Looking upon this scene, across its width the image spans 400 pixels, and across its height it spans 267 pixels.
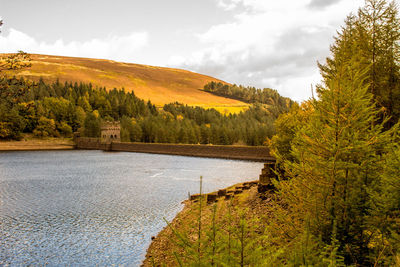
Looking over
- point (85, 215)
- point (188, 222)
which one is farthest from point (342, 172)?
point (85, 215)

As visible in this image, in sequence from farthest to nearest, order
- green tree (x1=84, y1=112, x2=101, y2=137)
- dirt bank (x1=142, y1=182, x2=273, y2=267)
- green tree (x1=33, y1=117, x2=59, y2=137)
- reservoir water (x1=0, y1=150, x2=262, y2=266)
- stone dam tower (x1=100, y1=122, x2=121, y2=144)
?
1. green tree (x1=84, y1=112, x2=101, y2=137)
2. green tree (x1=33, y1=117, x2=59, y2=137)
3. stone dam tower (x1=100, y1=122, x2=121, y2=144)
4. reservoir water (x1=0, y1=150, x2=262, y2=266)
5. dirt bank (x1=142, y1=182, x2=273, y2=267)

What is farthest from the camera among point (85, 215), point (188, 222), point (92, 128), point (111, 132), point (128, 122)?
point (128, 122)

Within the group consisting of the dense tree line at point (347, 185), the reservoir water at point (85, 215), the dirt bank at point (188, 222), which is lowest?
the reservoir water at point (85, 215)

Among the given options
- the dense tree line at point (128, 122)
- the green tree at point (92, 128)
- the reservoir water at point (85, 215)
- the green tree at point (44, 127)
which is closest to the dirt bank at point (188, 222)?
the reservoir water at point (85, 215)

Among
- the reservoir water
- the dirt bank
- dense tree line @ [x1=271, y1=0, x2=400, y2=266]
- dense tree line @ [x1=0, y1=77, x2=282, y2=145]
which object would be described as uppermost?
dense tree line @ [x1=0, y1=77, x2=282, y2=145]

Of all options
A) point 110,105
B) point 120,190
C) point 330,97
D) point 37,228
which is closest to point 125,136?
point 110,105

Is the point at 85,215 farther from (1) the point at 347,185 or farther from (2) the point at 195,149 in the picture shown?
(2) the point at 195,149

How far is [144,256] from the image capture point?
15992mm

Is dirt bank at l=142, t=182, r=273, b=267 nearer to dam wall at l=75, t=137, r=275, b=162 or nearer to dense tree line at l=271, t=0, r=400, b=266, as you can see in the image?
dense tree line at l=271, t=0, r=400, b=266

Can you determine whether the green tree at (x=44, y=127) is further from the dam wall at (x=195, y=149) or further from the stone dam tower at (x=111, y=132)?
the stone dam tower at (x=111, y=132)

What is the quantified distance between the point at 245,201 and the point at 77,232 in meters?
11.9

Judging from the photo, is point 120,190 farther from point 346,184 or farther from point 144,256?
point 346,184

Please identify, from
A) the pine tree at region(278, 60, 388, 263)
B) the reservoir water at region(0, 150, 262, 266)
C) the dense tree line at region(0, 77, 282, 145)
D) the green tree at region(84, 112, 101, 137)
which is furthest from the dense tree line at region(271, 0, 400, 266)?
the green tree at region(84, 112, 101, 137)

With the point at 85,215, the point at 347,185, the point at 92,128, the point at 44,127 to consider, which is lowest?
the point at 85,215
